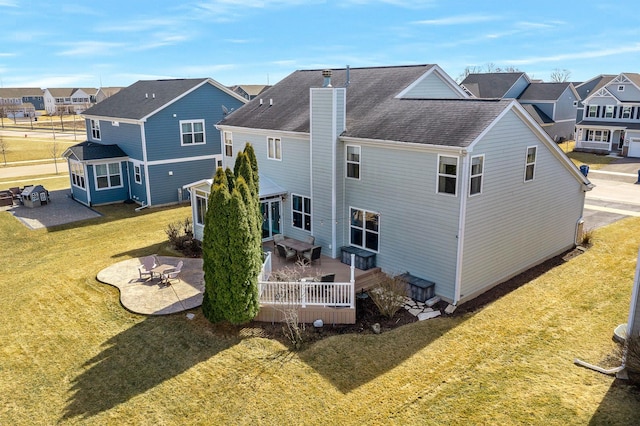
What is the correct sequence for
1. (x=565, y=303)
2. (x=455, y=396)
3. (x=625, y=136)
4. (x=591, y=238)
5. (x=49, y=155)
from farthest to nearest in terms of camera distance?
(x=49, y=155) < (x=625, y=136) < (x=591, y=238) < (x=565, y=303) < (x=455, y=396)

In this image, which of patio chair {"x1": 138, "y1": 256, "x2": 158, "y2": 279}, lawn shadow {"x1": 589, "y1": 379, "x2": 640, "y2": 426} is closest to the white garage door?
lawn shadow {"x1": 589, "y1": 379, "x2": 640, "y2": 426}

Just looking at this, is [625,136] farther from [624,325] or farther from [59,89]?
[59,89]

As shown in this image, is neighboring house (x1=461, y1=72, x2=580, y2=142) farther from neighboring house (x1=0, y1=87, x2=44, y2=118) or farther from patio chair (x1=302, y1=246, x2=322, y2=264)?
neighboring house (x1=0, y1=87, x2=44, y2=118)

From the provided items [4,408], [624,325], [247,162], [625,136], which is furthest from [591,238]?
[625,136]

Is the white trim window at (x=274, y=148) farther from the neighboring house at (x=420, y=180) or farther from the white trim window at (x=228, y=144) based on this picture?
the white trim window at (x=228, y=144)

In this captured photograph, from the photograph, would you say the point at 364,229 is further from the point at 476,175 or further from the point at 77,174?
the point at 77,174

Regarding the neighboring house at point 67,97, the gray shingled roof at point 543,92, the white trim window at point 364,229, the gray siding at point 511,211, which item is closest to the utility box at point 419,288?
the gray siding at point 511,211
